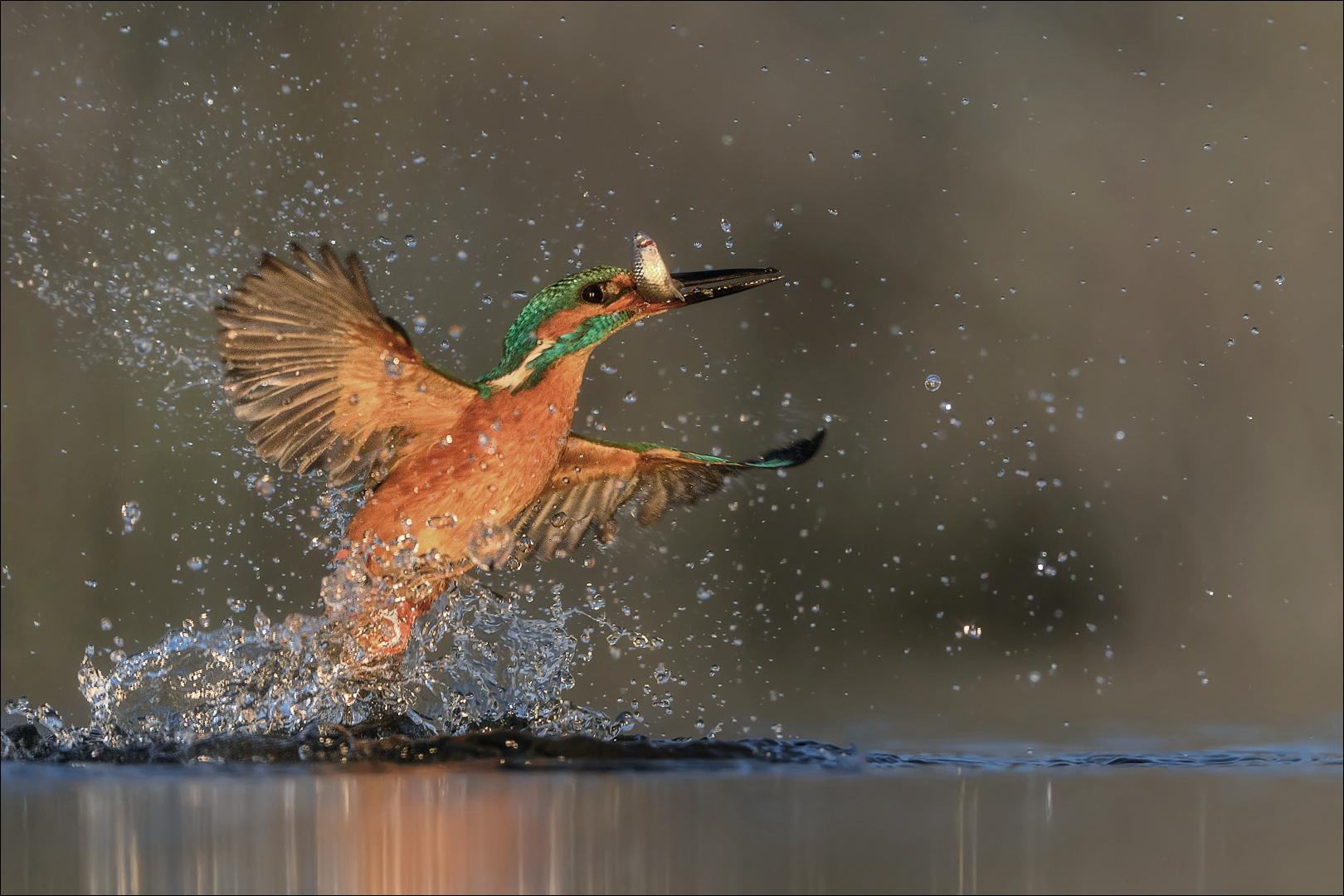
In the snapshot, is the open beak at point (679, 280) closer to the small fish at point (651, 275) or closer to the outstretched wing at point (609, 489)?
the small fish at point (651, 275)

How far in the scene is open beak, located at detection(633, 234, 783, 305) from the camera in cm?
167

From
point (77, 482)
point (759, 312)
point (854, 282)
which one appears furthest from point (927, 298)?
point (77, 482)

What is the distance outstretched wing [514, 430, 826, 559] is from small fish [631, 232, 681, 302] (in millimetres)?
245

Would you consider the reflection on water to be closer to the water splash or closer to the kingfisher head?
the water splash

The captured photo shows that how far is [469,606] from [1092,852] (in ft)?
3.62

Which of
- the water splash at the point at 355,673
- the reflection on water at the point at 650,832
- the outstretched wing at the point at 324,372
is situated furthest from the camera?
the water splash at the point at 355,673

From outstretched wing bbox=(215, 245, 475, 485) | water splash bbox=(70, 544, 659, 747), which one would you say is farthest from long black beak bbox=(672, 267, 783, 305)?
water splash bbox=(70, 544, 659, 747)

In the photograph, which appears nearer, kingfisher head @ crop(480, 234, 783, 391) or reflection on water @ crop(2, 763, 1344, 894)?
reflection on water @ crop(2, 763, 1344, 894)

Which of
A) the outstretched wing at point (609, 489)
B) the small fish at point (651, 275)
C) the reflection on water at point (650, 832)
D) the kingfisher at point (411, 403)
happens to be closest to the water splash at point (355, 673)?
Result: the kingfisher at point (411, 403)

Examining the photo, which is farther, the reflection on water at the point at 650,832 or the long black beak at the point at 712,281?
the long black beak at the point at 712,281

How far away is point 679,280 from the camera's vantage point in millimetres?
1711

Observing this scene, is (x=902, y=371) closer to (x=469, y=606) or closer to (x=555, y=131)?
(x=555, y=131)

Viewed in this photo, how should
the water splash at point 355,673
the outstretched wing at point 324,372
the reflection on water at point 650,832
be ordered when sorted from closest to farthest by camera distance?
the reflection on water at point 650,832, the outstretched wing at point 324,372, the water splash at point 355,673

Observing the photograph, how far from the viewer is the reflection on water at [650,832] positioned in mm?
1030
